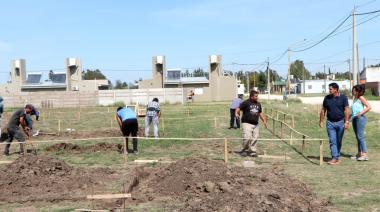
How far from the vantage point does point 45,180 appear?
29.5 feet

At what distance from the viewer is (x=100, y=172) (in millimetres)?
9867

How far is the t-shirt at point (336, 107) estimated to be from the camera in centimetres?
1083

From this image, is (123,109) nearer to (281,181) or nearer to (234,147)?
(234,147)

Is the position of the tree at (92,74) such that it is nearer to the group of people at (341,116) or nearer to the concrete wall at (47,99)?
the concrete wall at (47,99)

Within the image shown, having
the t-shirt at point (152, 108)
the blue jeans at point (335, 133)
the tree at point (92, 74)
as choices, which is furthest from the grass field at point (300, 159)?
the tree at point (92, 74)

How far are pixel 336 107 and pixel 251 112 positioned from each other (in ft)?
6.75

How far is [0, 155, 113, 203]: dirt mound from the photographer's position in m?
8.06

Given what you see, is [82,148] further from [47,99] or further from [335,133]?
[47,99]

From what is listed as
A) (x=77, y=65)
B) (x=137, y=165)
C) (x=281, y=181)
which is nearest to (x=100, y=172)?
(x=137, y=165)

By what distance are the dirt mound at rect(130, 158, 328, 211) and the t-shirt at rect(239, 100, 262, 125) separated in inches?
124

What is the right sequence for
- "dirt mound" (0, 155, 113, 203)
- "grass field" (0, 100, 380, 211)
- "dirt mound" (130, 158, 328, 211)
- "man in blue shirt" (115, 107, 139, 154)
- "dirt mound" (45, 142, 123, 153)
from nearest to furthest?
"dirt mound" (130, 158, 328, 211)
"grass field" (0, 100, 380, 211)
"dirt mound" (0, 155, 113, 203)
"man in blue shirt" (115, 107, 139, 154)
"dirt mound" (45, 142, 123, 153)

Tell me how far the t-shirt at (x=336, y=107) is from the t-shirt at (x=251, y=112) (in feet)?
5.84

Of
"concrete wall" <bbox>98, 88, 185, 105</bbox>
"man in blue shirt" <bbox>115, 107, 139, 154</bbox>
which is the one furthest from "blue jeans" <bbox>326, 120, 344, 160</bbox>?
"concrete wall" <bbox>98, 88, 185, 105</bbox>

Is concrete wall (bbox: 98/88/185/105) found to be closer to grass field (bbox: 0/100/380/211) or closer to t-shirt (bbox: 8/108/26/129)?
grass field (bbox: 0/100/380/211)
